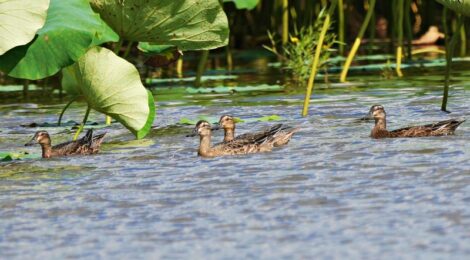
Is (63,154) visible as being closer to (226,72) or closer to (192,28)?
(192,28)

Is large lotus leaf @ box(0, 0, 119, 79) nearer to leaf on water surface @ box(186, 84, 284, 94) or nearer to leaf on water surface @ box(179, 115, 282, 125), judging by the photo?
leaf on water surface @ box(179, 115, 282, 125)

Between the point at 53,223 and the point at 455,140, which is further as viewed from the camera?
the point at 455,140

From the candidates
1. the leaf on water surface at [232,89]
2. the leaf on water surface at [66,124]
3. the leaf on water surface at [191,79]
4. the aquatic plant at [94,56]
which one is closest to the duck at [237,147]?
the aquatic plant at [94,56]

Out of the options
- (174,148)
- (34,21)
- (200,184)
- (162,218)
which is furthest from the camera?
(174,148)

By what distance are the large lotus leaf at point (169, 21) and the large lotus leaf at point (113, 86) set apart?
609 mm

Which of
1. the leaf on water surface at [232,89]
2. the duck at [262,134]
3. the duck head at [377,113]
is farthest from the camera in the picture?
the leaf on water surface at [232,89]

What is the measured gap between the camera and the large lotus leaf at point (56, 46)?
899 centimetres

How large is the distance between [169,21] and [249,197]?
2.94 m

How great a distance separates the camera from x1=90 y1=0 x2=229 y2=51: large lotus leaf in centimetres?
970

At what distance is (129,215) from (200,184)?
3.20ft

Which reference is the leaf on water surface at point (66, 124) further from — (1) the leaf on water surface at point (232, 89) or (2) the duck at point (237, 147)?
(1) the leaf on water surface at point (232, 89)

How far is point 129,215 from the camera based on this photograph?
22.3 feet

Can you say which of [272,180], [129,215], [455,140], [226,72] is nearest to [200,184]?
[272,180]

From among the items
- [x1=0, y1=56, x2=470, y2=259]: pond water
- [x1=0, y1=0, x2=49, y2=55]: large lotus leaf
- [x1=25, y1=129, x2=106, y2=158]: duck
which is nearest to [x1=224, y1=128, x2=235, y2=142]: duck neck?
[x1=0, y1=56, x2=470, y2=259]: pond water
